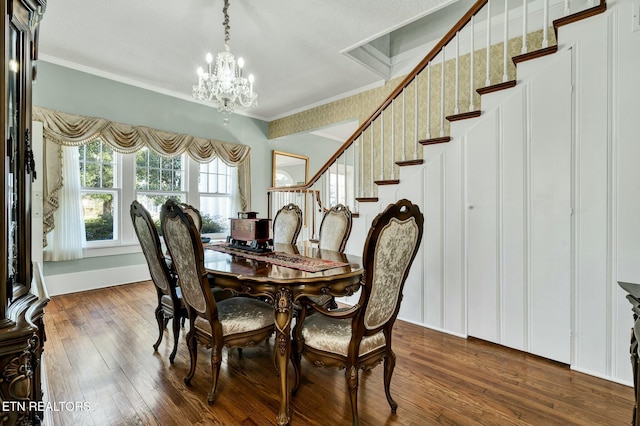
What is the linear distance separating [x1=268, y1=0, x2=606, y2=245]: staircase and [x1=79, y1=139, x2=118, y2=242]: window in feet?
7.89

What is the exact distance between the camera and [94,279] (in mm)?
4242

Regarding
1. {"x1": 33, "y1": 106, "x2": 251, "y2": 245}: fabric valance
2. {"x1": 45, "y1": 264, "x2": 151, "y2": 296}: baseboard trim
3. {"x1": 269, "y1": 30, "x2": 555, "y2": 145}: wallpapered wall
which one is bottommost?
{"x1": 45, "y1": 264, "x2": 151, "y2": 296}: baseboard trim

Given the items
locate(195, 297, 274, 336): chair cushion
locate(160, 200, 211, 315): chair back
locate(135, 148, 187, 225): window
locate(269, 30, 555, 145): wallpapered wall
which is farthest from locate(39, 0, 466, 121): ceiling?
locate(195, 297, 274, 336): chair cushion

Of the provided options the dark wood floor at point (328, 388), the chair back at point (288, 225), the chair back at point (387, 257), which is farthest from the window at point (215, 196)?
the chair back at point (387, 257)

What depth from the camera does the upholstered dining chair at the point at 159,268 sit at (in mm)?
2033

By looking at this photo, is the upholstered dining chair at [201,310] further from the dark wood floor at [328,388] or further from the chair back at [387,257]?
the chair back at [387,257]

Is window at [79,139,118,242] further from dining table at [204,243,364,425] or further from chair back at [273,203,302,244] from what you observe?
dining table at [204,243,364,425]

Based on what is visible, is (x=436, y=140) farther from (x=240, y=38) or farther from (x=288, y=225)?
(x=240, y=38)

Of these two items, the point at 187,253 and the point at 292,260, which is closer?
the point at 187,253

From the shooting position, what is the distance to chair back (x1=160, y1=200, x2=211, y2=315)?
5.37 ft

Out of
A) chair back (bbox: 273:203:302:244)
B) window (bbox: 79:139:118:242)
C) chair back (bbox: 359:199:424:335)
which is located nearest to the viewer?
chair back (bbox: 359:199:424:335)

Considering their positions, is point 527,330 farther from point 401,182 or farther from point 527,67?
point 527,67

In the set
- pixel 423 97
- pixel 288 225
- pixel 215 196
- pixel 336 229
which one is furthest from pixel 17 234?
pixel 215 196

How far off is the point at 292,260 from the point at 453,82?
325 cm
